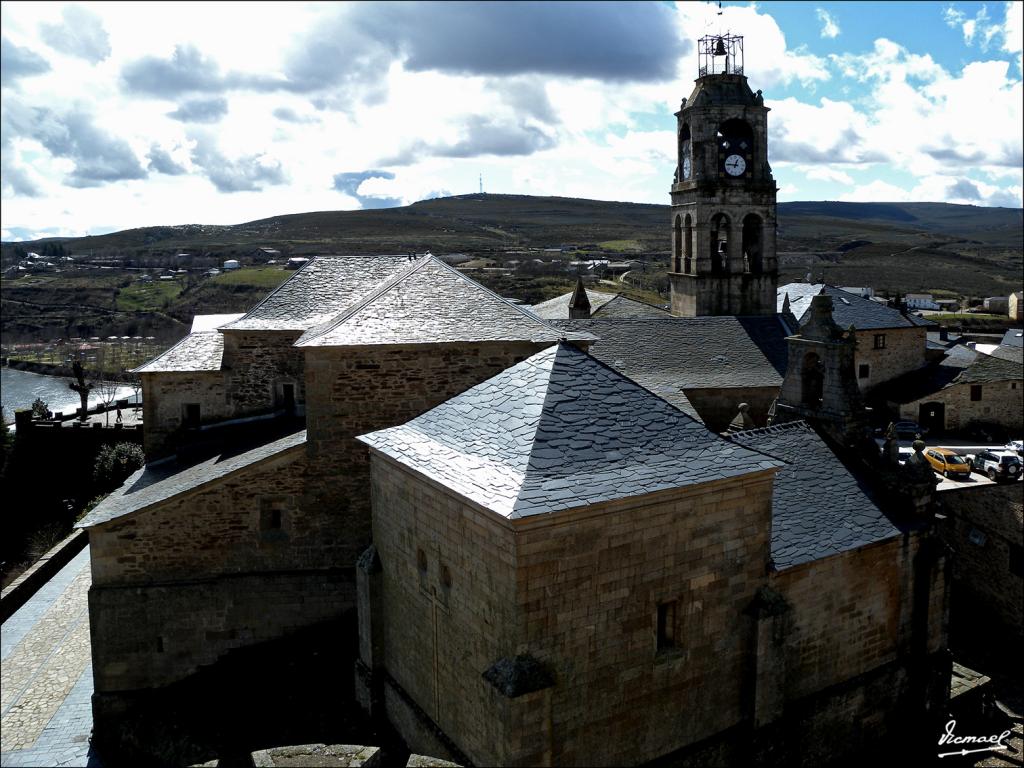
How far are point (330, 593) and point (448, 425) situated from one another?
4.91 metres

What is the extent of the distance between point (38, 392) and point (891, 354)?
54.8m

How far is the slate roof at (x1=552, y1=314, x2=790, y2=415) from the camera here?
2184cm

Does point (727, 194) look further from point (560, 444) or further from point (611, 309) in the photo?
point (560, 444)

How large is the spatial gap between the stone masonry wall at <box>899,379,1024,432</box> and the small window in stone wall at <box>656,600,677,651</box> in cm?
2549

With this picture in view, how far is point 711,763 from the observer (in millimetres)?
9820

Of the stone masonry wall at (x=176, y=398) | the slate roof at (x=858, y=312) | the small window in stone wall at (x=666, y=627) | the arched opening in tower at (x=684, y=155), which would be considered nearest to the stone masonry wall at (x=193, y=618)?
the stone masonry wall at (x=176, y=398)

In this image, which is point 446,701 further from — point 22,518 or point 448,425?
point 22,518

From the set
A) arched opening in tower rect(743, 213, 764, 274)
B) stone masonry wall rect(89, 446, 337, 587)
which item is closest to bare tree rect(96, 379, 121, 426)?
stone masonry wall rect(89, 446, 337, 587)

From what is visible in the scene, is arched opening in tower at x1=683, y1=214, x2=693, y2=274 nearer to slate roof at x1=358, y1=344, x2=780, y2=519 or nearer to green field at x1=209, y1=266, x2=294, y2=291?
slate roof at x1=358, y1=344, x2=780, y2=519

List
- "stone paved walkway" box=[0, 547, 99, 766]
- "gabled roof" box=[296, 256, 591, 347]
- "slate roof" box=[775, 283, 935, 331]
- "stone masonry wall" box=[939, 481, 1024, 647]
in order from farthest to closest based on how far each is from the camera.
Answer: "slate roof" box=[775, 283, 935, 331] < "stone masonry wall" box=[939, 481, 1024, 647] < "gabled roof" box=[296, 256, 591, 347] < "stone paved walkway" box=[0, 547, 99, 766]

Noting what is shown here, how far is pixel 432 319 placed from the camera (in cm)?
1370

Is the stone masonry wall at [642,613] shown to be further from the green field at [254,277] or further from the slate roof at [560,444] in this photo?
the green field at [254,277]

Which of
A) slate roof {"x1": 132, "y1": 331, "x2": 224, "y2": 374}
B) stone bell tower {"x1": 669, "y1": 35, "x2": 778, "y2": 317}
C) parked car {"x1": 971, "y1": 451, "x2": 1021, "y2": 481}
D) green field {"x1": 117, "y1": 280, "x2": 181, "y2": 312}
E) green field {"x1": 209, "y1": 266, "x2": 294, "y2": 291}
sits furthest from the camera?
green field {"x1": 117, "y1": 280, "x2": 181, "y2": 312}

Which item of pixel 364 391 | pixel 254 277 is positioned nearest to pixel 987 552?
pixel 364 391
